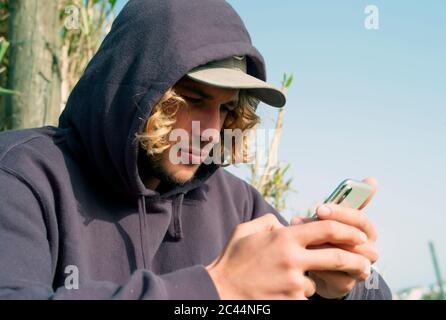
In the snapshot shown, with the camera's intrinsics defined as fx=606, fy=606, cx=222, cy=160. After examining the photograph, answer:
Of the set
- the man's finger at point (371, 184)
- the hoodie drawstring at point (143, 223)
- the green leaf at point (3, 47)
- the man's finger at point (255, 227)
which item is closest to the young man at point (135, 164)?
the hoodie drawstring at point (143, 223)

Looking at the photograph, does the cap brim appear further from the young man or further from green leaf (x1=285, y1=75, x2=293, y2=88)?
green leaf (x1=285, y1=75, x2=293, y2=88)

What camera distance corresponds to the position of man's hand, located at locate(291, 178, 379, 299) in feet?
3.99

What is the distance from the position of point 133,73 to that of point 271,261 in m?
0.90

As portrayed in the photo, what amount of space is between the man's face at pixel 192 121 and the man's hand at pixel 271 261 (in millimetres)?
789

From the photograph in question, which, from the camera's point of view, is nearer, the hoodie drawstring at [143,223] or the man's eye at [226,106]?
the hoodie drawstring at [143,223]

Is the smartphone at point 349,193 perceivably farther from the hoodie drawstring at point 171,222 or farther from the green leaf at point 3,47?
the green leaf at point 3,47

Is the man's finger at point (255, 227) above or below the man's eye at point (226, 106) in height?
above

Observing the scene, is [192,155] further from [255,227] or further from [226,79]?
[255,227]

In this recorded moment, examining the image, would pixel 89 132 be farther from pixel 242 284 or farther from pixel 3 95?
pixel 3 95

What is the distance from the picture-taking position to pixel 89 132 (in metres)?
1.83

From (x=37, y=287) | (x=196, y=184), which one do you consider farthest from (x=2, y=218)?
(x=196, y=184)

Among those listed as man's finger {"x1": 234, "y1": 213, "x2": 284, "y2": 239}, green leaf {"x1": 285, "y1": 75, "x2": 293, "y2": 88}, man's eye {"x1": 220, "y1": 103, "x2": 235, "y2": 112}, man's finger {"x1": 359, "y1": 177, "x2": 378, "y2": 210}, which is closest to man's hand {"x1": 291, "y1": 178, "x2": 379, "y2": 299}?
man's finger {"x1": 359, "y1": 177, "x2": 378, "y2": 210}

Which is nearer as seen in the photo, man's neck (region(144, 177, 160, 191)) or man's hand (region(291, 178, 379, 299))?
man's hand (region(291, 178, 379, 299))

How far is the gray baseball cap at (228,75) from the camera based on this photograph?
1.81m
